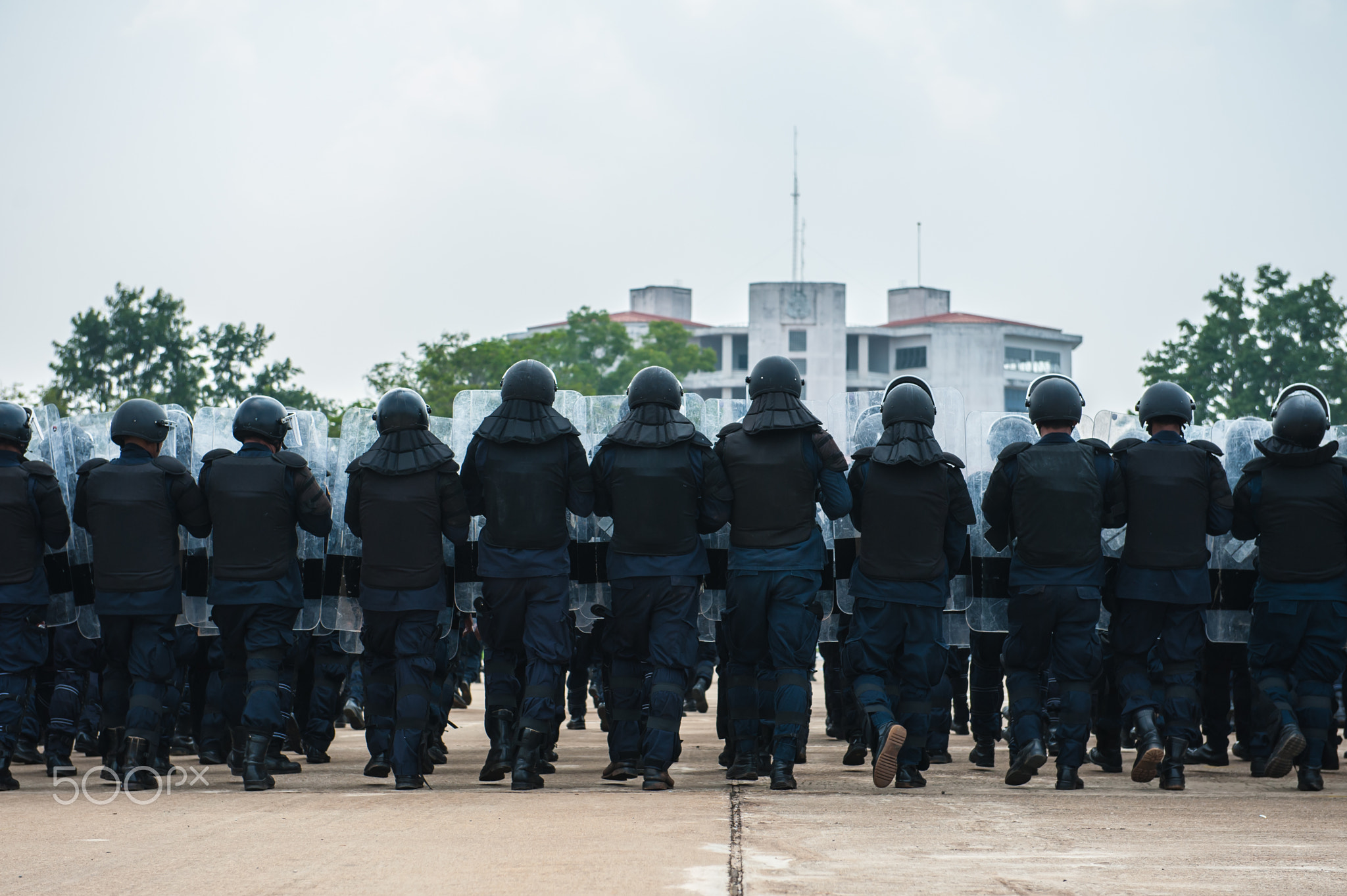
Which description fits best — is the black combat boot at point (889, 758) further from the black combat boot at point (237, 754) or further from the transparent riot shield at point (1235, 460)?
the black combat boot at point (237, 754)

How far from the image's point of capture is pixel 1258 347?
51219 millimetres

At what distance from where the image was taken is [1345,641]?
332 inches

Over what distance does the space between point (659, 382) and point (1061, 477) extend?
7.54 feet

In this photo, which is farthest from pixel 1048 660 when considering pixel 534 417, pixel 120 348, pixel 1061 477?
pixel 120 348

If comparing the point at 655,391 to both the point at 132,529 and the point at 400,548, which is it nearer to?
the point at 400,548

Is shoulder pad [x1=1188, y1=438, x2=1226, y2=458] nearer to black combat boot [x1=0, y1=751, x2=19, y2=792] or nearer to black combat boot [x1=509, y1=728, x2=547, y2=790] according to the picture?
black combat boot [x1=509, y1=728, x2=547, y2=790]

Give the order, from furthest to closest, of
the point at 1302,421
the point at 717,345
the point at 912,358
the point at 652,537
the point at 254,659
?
the point at 717,345, the point at 912,358, the point at 1302,421, the point at 254,659, the point at 652,537

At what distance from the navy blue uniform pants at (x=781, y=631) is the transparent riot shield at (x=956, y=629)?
133 centimetres

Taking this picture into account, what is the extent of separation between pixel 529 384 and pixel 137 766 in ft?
9.93

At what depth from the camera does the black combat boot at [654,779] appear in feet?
25.1

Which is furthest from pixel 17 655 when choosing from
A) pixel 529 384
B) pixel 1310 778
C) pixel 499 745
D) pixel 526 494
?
pixel 1310 778

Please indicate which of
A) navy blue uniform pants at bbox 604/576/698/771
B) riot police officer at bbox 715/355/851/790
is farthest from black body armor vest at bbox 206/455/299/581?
riot police officer at bbox 715/355/851/790

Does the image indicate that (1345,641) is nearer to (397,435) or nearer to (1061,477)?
(1061,477)

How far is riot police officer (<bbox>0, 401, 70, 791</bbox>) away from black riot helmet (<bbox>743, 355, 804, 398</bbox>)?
412cm
